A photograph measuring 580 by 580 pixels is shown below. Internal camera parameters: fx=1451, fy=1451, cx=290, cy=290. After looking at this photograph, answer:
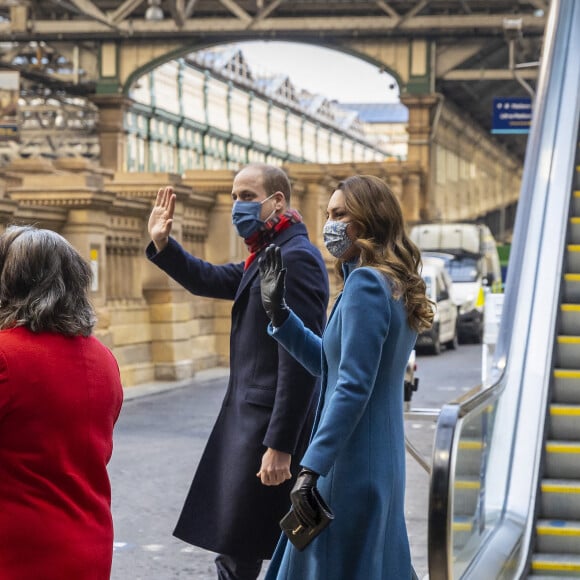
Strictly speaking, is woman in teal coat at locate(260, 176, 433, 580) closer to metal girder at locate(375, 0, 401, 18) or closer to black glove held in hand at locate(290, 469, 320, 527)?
black glove held in hand at locate(290, 469, 320, 527)

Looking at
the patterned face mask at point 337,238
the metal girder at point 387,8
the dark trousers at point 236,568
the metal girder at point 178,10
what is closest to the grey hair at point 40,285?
the patterned face mask at point 337,238

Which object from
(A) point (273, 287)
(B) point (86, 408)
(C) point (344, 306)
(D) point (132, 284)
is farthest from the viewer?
(D) point (132, 284)

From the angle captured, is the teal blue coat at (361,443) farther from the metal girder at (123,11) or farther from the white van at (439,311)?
the metal girder at (123,11)

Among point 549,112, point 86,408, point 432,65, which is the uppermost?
point 432,65

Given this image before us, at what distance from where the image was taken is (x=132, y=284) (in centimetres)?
1753

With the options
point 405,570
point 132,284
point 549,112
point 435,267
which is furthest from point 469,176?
point 405,570

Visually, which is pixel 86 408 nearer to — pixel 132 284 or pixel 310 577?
pixel 310 577

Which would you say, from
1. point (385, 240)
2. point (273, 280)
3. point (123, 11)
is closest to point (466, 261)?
point (123, 11)

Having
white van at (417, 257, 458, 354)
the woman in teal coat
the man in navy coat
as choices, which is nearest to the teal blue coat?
the woman in teal coat

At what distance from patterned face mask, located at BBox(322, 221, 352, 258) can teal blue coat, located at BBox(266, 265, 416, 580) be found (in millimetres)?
76

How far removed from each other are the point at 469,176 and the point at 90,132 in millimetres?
18879

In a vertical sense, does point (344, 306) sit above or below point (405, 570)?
above

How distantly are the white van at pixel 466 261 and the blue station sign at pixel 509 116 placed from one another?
129 inches

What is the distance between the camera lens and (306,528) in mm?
3781
